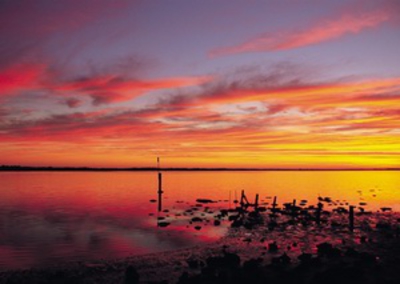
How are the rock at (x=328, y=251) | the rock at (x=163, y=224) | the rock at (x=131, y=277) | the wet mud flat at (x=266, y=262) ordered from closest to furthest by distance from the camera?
the wet mud flat at (x=266, y=262)
the rock at (x=131, y=277)
the rock at (x=328, y=251)
the rock at (x=163, y=224)

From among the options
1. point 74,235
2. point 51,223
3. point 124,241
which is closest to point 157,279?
point 124,241

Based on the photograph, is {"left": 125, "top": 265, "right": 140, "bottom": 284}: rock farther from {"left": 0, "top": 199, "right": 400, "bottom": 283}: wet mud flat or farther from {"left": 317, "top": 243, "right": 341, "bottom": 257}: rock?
{"left": 317, "top": 243, "right": 341, "bottom": 257}: rock

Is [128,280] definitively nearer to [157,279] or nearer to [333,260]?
[157,279]

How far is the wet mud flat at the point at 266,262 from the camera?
18.3m

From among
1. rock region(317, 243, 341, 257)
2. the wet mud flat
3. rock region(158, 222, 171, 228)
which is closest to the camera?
the wet mud flat

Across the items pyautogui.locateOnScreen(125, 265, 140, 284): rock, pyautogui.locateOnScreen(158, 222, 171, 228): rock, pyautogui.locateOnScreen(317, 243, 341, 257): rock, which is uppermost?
pyautogui.locateOnScreen(317, 243, 341, 257): rock

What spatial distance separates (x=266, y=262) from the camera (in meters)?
24.0

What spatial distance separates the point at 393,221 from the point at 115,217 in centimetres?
3711

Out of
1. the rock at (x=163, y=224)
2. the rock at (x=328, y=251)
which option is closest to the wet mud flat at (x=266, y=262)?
the rock at (x=328, y=251)

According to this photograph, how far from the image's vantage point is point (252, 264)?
66.5ft

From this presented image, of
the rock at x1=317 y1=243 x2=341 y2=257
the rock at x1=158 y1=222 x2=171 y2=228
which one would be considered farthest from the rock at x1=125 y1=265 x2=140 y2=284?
the rock at x1=158 y1=222 x2=171 y2=228

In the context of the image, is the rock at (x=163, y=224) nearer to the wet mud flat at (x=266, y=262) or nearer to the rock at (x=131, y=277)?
the wet mud flat at (x=266, y=262)

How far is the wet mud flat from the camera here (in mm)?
18312

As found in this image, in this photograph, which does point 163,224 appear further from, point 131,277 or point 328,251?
point 328,251
